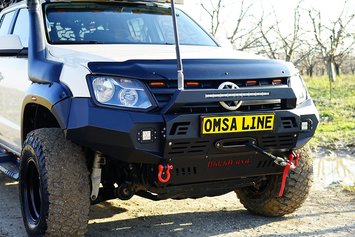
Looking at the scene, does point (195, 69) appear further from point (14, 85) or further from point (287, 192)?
point (14, 85)

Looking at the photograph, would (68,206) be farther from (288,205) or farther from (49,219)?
(288,205)

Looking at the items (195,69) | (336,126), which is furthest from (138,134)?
(336,126)

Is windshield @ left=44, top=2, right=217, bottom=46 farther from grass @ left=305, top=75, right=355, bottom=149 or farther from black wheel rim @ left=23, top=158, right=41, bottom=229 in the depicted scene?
grass @ left=305, top=75, right=355, bottom=149

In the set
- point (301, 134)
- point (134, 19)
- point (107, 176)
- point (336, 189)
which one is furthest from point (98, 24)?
point (336, 189)

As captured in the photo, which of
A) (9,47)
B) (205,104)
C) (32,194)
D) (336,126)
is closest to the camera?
(205,104)

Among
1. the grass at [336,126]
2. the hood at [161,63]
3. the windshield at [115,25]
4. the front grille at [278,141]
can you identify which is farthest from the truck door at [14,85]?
the grass at [336,126]

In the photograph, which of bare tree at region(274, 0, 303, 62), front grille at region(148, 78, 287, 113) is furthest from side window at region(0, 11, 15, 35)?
bare tree at region(274, 0, 303, 62)

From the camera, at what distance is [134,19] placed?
469 centimetres

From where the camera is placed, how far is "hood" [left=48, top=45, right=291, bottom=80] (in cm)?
327

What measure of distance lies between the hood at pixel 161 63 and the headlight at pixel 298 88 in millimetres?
79

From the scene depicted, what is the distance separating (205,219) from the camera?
14.8 ft

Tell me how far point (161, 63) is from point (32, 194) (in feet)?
4.68

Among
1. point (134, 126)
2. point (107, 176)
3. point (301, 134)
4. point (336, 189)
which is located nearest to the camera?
point (134, 126)

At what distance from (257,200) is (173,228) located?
0.77m
